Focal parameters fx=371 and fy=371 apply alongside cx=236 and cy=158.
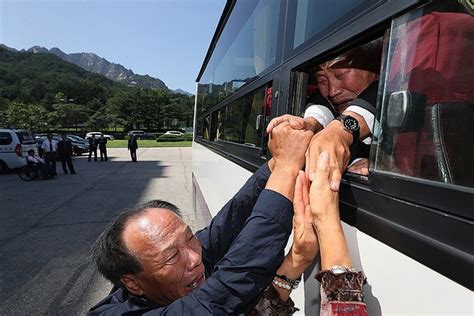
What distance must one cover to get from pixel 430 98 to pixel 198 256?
94 centimetres

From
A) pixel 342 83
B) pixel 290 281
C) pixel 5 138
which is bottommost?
pixel 5 138

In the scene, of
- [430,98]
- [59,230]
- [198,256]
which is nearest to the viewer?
[430,98]

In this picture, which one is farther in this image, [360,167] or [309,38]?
[309,38]

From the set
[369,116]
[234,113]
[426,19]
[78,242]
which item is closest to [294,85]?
[369,116]

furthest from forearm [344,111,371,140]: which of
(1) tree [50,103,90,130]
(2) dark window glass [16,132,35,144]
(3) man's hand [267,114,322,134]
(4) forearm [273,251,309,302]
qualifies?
(1) tree [50,103,90,130]

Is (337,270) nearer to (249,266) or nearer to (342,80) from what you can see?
(249,266)

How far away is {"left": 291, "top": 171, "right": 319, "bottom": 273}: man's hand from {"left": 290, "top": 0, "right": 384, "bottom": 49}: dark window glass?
538 mm

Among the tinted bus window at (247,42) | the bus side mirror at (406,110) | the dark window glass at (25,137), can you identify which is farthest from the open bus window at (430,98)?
the dark window glass at (25,137)

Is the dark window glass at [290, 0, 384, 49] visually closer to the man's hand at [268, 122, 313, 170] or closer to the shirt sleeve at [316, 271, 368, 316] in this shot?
the man's hand at [268, 122, 313, 170]

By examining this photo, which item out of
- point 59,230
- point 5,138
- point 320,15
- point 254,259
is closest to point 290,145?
point 254,259

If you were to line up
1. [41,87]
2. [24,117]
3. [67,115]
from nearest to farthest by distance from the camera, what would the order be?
1. [24,117]
2. [67,115]
3. [41,87]

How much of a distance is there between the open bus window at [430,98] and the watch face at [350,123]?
21cm

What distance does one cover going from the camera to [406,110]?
922mm

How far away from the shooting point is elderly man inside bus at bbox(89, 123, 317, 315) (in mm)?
1153
